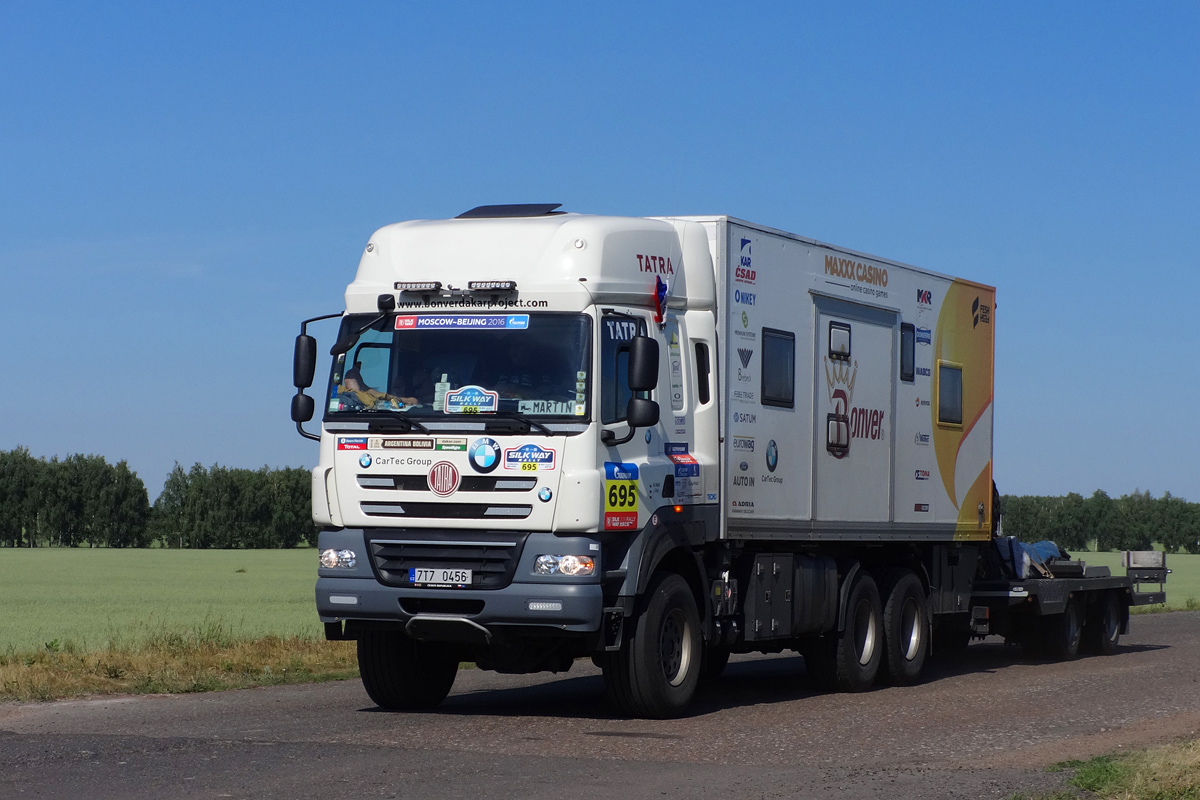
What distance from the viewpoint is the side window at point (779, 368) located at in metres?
13.8

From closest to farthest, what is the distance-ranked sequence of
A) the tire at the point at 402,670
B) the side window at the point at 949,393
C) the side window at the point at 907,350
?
the tire at the point at 402,670
the side window at the point at 907,350
the side window at the point at 949,393

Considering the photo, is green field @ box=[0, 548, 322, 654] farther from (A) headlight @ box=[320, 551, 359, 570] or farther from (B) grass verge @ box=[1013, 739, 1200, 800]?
(B) grass verge @ box=[1013, 739, 1200, 800]

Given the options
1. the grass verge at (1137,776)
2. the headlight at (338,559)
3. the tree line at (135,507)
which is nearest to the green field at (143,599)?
the headlight at (338,559)

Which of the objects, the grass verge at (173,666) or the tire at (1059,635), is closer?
the grass verge at (173,666)

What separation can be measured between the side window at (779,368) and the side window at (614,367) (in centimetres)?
211

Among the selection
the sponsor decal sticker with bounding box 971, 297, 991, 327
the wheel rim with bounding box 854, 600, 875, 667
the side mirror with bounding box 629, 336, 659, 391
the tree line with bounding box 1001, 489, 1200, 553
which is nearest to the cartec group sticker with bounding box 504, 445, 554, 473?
the side mirror with bounding box 629, 336, 659, 391

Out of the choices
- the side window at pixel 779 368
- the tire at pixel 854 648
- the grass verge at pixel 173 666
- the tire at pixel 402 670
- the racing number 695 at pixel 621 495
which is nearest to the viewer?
the racing number 695 at pixel 621 495

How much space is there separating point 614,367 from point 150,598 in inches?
1177

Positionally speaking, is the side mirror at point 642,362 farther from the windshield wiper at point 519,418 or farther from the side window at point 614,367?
the windshield wiper at point 519,418

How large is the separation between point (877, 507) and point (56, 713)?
25.8 ft

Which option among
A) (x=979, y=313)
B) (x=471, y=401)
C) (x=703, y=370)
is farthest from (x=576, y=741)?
(x=979, y=313)

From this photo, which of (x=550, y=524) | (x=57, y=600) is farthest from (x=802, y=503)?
(x=57, y=600)

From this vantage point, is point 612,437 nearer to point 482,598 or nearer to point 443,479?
point 443,479

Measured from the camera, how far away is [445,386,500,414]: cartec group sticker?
11.7m
